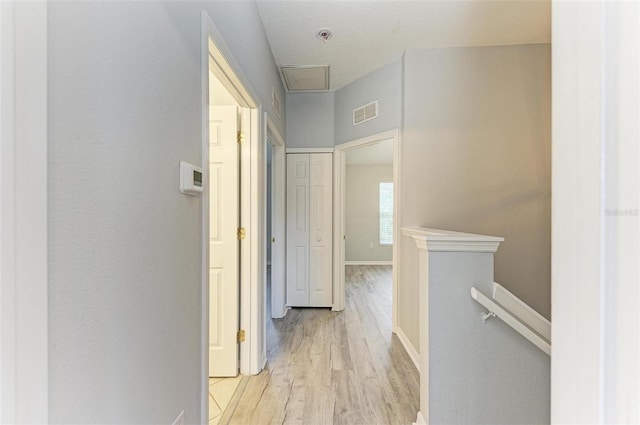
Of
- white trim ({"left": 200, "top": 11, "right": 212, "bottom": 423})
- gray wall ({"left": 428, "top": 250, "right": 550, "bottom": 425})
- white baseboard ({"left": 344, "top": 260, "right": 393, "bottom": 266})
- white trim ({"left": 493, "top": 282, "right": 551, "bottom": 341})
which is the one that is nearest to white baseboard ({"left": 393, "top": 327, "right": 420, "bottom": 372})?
gray wall ({"left": 428, "top": 250, "right": 550, "bottom": 425})

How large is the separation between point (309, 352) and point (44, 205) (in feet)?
7.99

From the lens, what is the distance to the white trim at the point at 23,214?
0.44 metres

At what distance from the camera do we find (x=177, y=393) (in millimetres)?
1042

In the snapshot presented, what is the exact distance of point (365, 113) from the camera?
324 cm

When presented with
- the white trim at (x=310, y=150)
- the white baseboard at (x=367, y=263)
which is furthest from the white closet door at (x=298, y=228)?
the white baseboard at (x=367, y=263)

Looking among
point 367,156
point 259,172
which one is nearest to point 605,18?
point 259,172

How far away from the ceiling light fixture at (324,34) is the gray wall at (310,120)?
1063 millimetres

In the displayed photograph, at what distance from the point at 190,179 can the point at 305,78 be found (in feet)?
8.59

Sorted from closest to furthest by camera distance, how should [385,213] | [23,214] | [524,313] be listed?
[23,214] < [524,313] < [385,213]

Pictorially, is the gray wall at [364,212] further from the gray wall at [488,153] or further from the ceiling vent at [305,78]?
the gray wall at [488,153]

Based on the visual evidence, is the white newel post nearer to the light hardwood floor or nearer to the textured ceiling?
the light hardwood floor

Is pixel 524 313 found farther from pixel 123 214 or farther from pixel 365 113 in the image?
pixel 365 113

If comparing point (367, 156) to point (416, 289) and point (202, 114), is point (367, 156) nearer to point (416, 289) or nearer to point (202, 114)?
point (416, 289)

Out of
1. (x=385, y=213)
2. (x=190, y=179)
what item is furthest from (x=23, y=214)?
(x=385, y=213)
